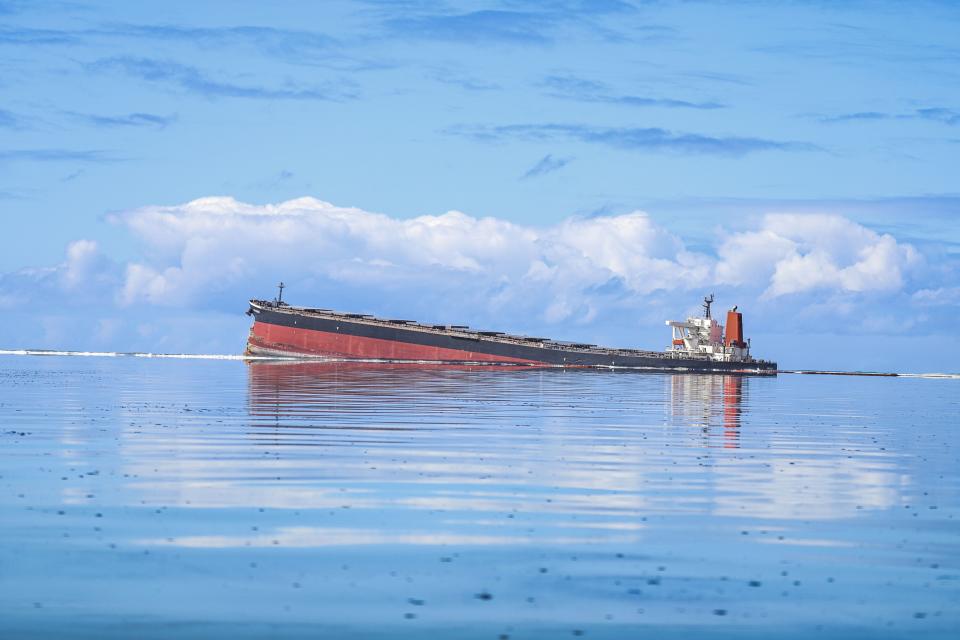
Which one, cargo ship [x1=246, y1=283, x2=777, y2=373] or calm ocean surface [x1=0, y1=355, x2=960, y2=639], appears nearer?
calm ocean surface [x1=0, y1=355, x2=960, y2=639]

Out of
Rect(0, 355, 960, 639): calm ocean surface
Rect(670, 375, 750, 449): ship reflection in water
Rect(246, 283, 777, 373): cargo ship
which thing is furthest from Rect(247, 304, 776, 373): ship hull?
Rect(0, 355, 960, 639): calm ocean surface

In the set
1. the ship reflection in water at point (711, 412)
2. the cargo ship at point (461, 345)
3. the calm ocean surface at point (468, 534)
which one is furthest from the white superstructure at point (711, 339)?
the calm ocean surface at point (468, 534)

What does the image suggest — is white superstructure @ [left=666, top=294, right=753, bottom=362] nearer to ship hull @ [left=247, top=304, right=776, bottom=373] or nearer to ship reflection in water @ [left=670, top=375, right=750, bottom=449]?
ship hull @ [left=247, top=304, right=776, bottom=373]

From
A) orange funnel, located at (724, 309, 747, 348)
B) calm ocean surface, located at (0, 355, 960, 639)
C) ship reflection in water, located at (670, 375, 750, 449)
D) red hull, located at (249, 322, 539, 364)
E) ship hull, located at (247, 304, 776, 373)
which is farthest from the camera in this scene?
orange funnel, located at (724, 309, 747, 348)

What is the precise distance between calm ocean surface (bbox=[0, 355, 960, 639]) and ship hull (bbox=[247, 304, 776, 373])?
312 feet

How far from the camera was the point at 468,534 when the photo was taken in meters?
16.6

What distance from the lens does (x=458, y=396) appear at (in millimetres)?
56719

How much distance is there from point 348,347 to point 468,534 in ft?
390

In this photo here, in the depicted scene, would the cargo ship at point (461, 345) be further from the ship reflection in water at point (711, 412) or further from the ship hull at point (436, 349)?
the ship reflection in water at point (711, 412)

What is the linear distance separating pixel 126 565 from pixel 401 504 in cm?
583

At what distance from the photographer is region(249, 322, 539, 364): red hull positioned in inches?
5162

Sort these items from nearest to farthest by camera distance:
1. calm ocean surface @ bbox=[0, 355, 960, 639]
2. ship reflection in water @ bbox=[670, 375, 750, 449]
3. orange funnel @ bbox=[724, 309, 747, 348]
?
calm ocean surface @ bbox=[0, 355, 960, 639], ship reflection in water @ bbox=[670, 375, 750, 449], orange funnel @ bbox=[724, 309, 747, 348]

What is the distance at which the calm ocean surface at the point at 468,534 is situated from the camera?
1208 cm

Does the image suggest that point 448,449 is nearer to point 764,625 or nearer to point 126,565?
point 126,565
